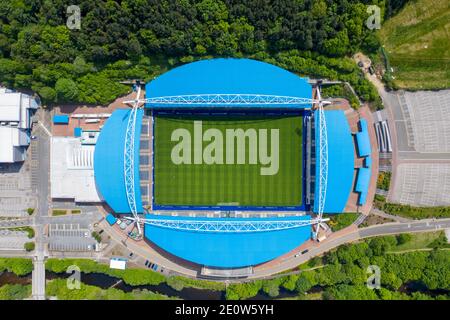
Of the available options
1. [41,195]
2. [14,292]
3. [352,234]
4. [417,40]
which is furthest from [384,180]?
[14,292]

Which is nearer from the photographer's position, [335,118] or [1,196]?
[335,118]

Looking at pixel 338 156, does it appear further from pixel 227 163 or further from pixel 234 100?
pixel 234 100

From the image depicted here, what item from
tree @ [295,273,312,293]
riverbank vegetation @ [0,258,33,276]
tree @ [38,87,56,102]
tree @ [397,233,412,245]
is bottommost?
tree @ [295,273,312,293]

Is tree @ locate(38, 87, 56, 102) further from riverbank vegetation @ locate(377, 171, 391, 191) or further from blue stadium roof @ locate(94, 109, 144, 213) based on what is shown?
riverbank vegetation @ locate(377, 171, 391, 191)

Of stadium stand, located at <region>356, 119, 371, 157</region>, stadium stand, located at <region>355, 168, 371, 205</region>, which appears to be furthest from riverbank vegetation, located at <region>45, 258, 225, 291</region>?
stadium stand, located at <region>356, 119, 371, 157</region>

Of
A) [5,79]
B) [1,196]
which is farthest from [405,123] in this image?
[1,196]
